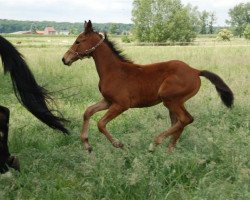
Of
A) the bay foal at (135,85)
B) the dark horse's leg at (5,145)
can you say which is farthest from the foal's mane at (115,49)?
the dark horse's leg at (5,145)

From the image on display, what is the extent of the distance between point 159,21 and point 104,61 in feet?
220

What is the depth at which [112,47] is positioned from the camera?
20.5 feet

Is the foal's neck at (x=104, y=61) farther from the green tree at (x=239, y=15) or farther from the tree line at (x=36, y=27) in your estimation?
the green tree at (x=239, y=15)

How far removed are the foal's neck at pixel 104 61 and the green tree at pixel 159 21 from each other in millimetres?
64826

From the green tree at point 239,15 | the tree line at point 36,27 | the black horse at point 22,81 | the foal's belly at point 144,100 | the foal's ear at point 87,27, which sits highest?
the foal's ear at point 87,27

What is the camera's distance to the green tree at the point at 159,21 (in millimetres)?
70775

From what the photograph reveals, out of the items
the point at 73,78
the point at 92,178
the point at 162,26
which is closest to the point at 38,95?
the point at 92,178

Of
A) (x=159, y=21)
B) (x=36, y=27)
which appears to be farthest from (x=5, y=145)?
(x=36, y=27)

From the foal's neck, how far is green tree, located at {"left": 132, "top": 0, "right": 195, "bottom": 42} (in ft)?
213

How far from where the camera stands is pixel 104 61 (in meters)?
6.07

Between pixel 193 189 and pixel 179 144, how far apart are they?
1.69m

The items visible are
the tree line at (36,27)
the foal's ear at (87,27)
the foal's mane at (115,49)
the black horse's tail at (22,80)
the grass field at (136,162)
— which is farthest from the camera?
the tree line at (36,27)

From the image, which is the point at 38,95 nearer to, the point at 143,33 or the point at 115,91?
the point at 115,91

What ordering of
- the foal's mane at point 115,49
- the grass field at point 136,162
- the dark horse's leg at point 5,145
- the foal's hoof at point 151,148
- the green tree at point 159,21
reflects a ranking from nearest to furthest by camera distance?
the grass field at point 136,162 < the dark horse's leg at point 5,145 < the foal's hoof at point 151,148 < the foal's mane at point 115,49 < the green tree at point 159,21
